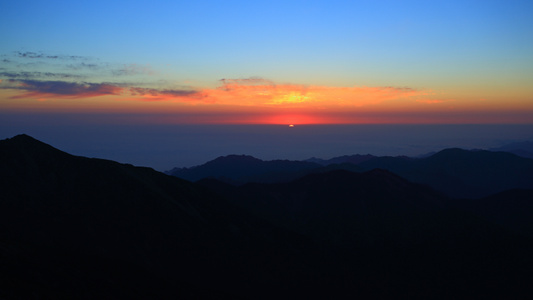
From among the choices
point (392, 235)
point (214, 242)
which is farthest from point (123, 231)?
point (392, 235)

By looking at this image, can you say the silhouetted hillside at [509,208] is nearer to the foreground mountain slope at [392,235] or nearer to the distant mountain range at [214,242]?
the distant mountain range at [214,242]

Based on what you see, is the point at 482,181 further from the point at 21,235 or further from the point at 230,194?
the point at 21,235

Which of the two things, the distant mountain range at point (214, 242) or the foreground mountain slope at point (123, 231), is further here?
the distant mountain range at point (214, 242)

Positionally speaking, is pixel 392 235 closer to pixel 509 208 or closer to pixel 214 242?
pixel 214 242

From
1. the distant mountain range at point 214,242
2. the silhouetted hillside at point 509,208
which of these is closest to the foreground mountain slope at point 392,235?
the distant mountain range at point 214,242

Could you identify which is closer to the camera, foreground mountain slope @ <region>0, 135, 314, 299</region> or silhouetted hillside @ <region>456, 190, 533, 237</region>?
foreground mountain slope @ <region>0, 135, 314, 299</region>

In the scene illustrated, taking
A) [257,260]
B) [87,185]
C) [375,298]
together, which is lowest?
[375,298]

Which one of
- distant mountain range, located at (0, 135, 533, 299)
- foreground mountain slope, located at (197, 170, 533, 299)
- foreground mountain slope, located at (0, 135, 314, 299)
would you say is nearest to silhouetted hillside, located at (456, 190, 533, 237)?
distant mountain range, located at (0, 135, 533, 299)

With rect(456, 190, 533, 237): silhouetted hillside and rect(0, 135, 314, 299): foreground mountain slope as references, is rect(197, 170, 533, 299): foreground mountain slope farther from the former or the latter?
rect(0, 135, 314, 299): foreground mountain slope

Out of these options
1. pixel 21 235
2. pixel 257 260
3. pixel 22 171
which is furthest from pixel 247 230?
pixel 22 171
